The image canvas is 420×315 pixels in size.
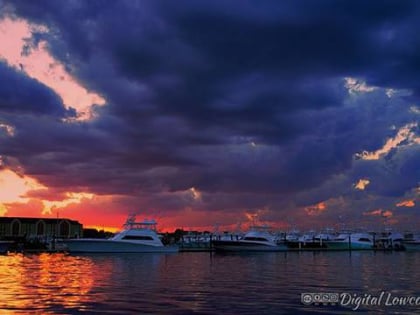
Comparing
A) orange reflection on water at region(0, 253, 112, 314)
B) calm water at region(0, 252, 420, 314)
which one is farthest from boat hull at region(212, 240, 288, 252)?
orange reflection on water at region(0, 253, 112, 314)

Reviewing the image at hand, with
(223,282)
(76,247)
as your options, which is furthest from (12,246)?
(223,282)

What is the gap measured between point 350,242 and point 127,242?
66.4 metres

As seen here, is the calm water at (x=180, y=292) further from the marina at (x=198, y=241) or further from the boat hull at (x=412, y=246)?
the boat hull at (x=412, y=246)

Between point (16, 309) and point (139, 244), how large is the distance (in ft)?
230

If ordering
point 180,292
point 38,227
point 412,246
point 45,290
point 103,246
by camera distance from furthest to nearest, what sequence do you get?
point 38,227 < point 412,246 < point 103,246 < point 45,290 < point 180,292

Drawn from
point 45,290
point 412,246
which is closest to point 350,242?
point 412,246

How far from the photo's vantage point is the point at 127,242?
94250mm

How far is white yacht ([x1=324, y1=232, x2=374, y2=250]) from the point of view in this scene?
136 meters

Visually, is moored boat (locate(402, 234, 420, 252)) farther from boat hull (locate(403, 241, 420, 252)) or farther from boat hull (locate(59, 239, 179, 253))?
boat hull (locate(59, 239, 179, 253))

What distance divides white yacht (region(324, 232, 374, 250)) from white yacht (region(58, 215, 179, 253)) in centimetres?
5441

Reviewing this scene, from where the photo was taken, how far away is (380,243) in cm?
15588

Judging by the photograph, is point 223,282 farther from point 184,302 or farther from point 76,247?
point 76,247

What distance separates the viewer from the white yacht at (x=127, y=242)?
93.5 meters

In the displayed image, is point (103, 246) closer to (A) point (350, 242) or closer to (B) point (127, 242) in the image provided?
(B) point (127, 242)
